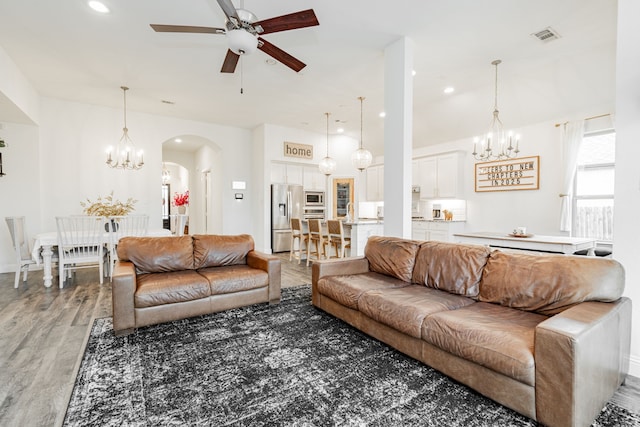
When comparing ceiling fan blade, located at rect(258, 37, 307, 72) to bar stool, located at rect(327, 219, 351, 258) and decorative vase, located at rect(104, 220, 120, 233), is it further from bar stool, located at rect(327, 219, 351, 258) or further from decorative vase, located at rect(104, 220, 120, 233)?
decorative vase, located at rect(104, 220, 120, 233)

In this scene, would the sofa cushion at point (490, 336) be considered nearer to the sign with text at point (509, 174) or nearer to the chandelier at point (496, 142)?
the chandelier at point (496, 142)

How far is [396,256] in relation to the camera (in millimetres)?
3070

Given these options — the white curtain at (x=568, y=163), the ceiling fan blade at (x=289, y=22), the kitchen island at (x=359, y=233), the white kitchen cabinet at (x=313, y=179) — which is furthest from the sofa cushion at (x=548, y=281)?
the white kitchen cabinet at (x=313, y=179)

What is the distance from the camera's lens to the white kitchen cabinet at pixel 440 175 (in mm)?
6926

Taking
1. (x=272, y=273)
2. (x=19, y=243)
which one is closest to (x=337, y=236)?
(x=272, y=273)

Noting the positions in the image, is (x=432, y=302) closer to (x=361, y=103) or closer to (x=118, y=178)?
(x=361, y=103)

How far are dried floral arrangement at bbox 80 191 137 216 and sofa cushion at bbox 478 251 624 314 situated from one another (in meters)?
5.05

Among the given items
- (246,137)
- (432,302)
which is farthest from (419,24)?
(246,137)

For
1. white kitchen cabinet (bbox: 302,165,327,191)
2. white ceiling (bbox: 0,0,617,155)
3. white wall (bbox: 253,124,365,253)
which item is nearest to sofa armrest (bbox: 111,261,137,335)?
white ceiling (bbox: 0,0,617,155)

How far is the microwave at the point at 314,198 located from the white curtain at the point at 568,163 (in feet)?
16.9

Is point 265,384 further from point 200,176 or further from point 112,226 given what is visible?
point 200,176

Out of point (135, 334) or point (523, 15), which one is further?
point (523, 15)

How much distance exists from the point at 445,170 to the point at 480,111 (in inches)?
62.7

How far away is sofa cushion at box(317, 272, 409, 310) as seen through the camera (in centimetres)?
267
